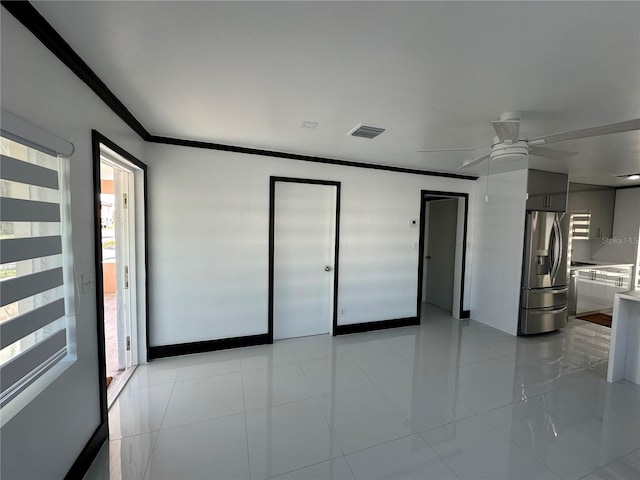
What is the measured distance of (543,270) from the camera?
4.00 metres

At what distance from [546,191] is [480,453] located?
376 cm

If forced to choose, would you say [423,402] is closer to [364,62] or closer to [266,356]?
[266,356]

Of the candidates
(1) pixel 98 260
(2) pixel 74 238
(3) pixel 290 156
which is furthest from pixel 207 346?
(3) pixel 290 156

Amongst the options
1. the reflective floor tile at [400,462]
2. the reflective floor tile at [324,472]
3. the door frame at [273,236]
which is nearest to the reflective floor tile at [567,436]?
the reflective floor tile at [400,462]

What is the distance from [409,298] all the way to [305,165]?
2.64 m

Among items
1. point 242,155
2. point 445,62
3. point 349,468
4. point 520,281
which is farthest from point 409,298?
point 445,62

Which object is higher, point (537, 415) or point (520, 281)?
point (520, 281)

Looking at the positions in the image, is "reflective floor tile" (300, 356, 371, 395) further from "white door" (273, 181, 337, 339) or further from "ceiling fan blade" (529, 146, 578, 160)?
"ceiling fan blade" (529, 146, 578, 160)

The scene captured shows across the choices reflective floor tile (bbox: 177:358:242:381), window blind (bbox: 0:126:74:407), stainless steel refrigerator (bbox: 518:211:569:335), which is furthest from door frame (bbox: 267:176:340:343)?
stainless steel refrigerator (bbox: 518:211:569:335)

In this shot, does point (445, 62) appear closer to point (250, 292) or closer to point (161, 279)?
point (250, 292)

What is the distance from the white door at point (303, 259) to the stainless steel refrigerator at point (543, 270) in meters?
2.76

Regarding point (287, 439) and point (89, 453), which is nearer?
point (89, 453)

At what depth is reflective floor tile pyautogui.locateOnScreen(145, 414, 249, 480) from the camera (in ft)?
5.69

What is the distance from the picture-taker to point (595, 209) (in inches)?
211
